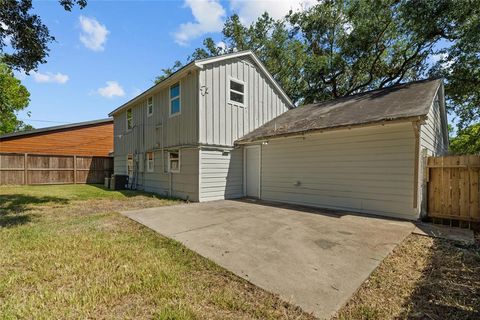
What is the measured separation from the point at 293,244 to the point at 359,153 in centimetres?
435

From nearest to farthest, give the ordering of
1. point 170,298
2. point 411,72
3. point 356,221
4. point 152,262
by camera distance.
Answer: point 170,298, point 152,262, point 356,221, point 411,72

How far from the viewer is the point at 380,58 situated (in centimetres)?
1653

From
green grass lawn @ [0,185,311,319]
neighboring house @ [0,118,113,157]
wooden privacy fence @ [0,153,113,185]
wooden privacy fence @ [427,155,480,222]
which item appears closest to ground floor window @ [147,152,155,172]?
wooden privacy fence @ [0,153,113,185]

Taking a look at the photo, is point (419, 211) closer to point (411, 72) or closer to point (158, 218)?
point (158, 218)

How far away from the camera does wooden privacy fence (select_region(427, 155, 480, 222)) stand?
5773 millimetres

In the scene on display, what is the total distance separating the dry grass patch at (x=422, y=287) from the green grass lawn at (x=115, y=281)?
939mm

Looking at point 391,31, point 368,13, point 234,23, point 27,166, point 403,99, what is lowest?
point 27,166

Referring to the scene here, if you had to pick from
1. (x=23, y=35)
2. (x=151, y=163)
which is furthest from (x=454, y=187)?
(x=23, y=35)

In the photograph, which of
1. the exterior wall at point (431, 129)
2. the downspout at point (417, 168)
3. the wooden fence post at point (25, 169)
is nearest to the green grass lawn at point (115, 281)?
the downspout at point (417, 168)

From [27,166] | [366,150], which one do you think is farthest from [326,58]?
[27,166]

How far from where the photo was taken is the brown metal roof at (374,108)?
6441 mm

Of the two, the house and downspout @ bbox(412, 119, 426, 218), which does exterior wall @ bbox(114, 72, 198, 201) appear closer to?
the house

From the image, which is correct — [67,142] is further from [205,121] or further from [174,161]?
[205,121]

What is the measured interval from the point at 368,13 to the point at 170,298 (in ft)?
60.3
